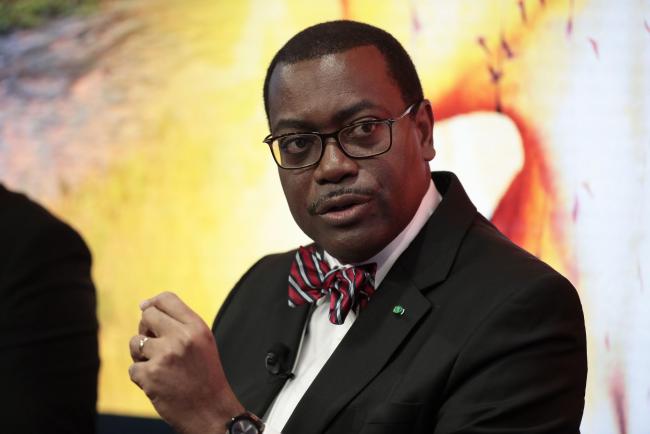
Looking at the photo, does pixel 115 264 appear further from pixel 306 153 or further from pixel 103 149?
pixel 306 153

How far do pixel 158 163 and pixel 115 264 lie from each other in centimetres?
46

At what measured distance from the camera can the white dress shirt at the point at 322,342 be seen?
88.4 inches

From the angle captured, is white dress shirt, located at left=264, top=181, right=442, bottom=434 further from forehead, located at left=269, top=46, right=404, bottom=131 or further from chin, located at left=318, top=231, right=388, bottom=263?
forehead, located at left=269, top=46, right=404, bottom=131

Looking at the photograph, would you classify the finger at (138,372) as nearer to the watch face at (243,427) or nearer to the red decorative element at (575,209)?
the watch face at (243,427)

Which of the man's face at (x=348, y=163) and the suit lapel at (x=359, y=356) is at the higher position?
the man's face at (x=348, y=163)

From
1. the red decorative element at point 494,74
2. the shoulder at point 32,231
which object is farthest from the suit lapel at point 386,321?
the shoulder at point 32,231

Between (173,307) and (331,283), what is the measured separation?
1.43 ft

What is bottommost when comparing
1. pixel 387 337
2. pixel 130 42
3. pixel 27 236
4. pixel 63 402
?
pixel 63 402

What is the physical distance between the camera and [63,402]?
2.95m

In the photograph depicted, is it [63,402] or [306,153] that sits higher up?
[306,153]

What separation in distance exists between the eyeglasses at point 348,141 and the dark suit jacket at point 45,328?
3.76ft

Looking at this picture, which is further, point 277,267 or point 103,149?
point 103,149

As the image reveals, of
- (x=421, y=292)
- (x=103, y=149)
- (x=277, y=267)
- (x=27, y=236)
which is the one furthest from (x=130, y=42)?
(x=421, y=292)

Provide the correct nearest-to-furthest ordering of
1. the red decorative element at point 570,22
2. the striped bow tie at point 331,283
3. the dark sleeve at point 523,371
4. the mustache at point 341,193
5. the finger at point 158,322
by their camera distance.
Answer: the dark sleeve at point 523,371, the finger at point 158,322, the mustache at point 341,193, the striped bow tie at point 331,283, the red decorative element at point 570,22
